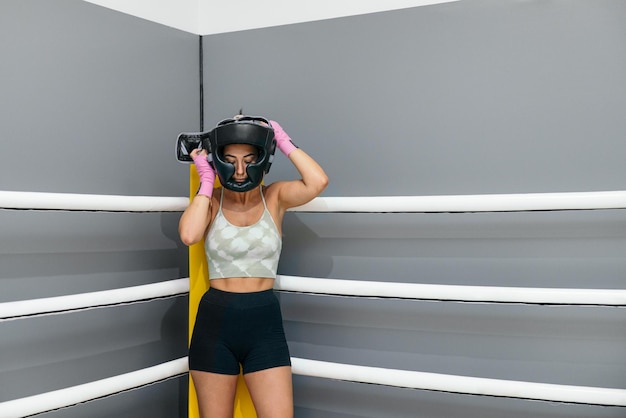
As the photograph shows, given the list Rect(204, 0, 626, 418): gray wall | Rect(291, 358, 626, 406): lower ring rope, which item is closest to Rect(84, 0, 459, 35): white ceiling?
Rect(204, 0, 626, 418): gray wall

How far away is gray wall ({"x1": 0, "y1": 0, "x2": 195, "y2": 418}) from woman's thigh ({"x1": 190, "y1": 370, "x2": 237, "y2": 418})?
0.38 m

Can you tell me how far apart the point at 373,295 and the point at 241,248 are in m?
0.41

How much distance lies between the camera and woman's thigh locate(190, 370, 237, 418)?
1.88 metres

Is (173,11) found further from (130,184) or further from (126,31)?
(130,184)

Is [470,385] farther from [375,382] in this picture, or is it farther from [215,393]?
[215,393]

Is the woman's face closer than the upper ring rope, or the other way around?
the upper ring rope

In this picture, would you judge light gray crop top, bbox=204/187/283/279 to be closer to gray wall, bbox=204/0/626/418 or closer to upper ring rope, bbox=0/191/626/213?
upper ring rope, bbox=0/191/626/213

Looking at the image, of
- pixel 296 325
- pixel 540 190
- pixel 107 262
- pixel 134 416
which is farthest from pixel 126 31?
pixel 540 190

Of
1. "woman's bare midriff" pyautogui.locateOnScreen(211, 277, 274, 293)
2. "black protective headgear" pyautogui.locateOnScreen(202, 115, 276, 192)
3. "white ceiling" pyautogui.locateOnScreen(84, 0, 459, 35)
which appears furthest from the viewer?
"white ceiling" pyautogui.locateOnScreen(84, 0, 459, 35)

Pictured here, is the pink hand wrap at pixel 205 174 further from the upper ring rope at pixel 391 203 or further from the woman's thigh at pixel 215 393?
the woman's thigh at pixel 215 393

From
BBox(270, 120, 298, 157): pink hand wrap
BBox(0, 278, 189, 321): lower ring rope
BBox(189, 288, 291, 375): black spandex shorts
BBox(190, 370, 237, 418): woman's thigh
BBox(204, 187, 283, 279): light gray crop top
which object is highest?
BBox(270, 120, 298, 157): pink hand wrap

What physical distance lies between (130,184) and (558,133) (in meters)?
1.37

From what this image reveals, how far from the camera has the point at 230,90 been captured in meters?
2.43

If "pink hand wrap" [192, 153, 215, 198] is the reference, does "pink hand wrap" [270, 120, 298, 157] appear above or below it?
above
